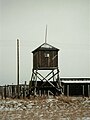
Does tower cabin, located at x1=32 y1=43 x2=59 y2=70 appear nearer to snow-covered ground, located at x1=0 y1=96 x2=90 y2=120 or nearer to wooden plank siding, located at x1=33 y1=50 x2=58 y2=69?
wooden plank siding, located at x1=33 y1=50 x2=58 y2=69

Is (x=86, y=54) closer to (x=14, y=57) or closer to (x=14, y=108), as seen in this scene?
(x=14, y=57)

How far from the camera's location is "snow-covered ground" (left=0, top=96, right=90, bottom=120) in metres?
2.82

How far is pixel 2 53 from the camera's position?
59.3 feet

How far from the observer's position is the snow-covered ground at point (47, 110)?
2818 millimetres

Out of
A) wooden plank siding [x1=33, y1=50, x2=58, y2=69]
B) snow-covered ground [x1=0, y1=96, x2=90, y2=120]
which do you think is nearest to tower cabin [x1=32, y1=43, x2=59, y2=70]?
wooden plank siding [x1=33, y1=50, x2=58, y2=69]

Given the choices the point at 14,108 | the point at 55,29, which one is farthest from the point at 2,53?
the point at 14,108

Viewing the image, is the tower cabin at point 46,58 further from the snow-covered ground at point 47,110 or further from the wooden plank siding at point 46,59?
the snow-covered ground at point 47,110

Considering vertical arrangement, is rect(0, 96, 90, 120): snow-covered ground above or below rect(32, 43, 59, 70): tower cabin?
below

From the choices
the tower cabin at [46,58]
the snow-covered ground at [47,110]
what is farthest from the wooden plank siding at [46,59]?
the snow-covered ground at [47,110]

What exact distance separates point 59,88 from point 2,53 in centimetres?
635

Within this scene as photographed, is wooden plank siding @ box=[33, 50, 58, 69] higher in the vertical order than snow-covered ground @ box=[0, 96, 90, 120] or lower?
higher

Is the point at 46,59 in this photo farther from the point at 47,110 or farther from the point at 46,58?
the point at 47,110

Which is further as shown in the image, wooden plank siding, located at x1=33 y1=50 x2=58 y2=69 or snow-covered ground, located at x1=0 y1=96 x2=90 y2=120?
wooden plank siding, located at x1=33 y1=50 x2=58 y2=69

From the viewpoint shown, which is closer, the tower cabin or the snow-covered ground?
the snow-covered ground
